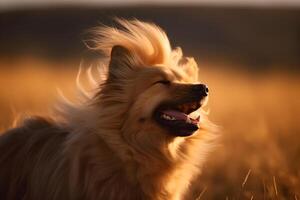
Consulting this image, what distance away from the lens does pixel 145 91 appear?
8.32m

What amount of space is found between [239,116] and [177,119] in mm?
9720

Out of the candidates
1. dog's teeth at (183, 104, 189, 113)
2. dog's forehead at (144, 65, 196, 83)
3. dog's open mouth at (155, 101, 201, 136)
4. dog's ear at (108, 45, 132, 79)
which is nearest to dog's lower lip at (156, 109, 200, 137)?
dog's open mouth at (155, 101, 201, 136)

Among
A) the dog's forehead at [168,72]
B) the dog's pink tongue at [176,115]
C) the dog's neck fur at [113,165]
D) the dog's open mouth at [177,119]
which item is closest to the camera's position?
the dog's neck fur at [113,165]

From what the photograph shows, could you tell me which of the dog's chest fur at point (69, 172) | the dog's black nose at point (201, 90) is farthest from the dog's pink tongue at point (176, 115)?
the dog's chest fur at point (69, 172)

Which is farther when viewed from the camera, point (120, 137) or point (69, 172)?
point (120, 137)

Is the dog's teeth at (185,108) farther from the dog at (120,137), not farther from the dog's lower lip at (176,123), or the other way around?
the dog's lower lip at (176,123)

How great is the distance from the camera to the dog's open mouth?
8156mm

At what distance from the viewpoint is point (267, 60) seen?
34000mm

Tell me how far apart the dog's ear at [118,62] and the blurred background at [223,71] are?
0.80 meters

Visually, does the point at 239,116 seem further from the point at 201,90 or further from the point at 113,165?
the point at 113,165

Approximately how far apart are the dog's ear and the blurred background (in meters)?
0.80

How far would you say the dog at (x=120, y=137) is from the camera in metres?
8.05

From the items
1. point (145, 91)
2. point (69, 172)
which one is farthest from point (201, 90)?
point (69, 172)

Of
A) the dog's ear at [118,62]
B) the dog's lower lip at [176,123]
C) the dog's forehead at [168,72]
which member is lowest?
the dog's lower lip at [176,123]
